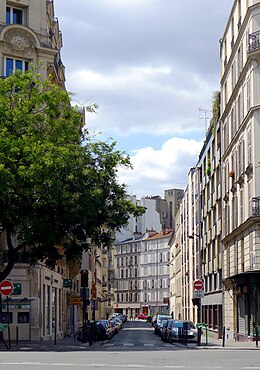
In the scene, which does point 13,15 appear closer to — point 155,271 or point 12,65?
point 12,65

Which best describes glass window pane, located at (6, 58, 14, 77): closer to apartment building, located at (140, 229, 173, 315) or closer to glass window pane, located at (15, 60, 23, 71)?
glass window pane, located at (15, 60, 23, 71)

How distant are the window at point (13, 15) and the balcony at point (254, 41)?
16.5 meters

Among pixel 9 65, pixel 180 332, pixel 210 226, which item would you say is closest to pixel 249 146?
pixel 180 332

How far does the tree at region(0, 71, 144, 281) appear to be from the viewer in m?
31.3

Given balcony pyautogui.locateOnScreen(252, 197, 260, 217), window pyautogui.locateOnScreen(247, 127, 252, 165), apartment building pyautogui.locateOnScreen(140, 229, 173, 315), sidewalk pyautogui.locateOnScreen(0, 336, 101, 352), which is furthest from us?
apartment building pyautogui.locateOnScreen(140, 229, 173, 315)

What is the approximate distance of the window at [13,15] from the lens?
47.7 metres

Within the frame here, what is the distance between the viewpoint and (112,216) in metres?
34.0

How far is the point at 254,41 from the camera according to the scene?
38.8 meters

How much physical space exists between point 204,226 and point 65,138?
32837mm

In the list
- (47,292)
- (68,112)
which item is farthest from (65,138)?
(47,292)

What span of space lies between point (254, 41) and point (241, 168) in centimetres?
735

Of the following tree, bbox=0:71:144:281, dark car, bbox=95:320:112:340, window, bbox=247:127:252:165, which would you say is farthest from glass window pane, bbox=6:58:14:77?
dark car, bbox=95:320:112:340

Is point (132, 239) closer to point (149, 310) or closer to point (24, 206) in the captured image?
point (149, 310)

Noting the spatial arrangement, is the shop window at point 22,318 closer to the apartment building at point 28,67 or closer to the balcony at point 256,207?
the apartment building at point 28,67
